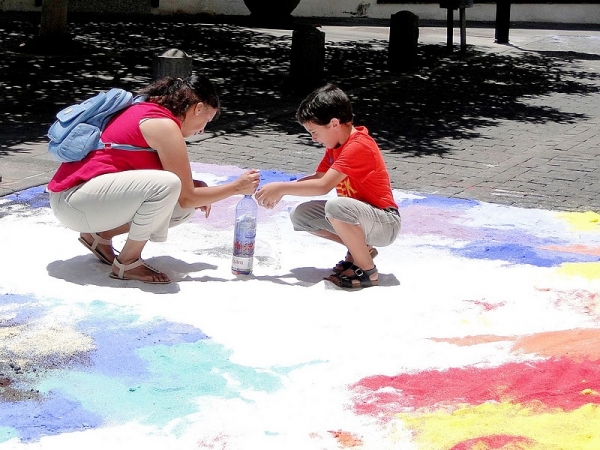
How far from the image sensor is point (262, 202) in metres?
4.96

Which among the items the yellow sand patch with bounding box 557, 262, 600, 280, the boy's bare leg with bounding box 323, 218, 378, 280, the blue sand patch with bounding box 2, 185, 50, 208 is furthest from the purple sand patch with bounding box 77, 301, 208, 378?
the yellow sand patch with bounding box 557, 262, 600, 280

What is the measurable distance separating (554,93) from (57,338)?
33.5ft

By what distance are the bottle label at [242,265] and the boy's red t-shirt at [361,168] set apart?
624 millimetres

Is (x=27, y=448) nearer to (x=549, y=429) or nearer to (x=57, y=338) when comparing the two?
(x=57, y=338)

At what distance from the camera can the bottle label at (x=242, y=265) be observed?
17.3ft

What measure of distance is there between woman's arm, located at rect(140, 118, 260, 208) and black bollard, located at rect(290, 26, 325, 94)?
23.9 ft

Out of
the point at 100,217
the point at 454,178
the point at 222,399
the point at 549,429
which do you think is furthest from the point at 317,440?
the point at 454,178

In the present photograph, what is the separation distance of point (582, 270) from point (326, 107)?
70.2 inches

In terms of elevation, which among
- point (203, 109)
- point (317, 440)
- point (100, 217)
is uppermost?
point (203, 109)

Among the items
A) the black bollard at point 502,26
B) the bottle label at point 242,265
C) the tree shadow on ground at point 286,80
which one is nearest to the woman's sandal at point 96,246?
the bottle label at point 242,265

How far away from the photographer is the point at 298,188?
5004mm

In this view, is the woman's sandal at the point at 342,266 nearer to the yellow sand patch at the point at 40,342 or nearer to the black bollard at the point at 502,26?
the yellow sand patch at the point at 40,342

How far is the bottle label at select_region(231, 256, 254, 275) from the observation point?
5.28 meters

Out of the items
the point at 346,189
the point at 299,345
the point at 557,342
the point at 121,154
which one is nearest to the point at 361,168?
the point at 346,189
